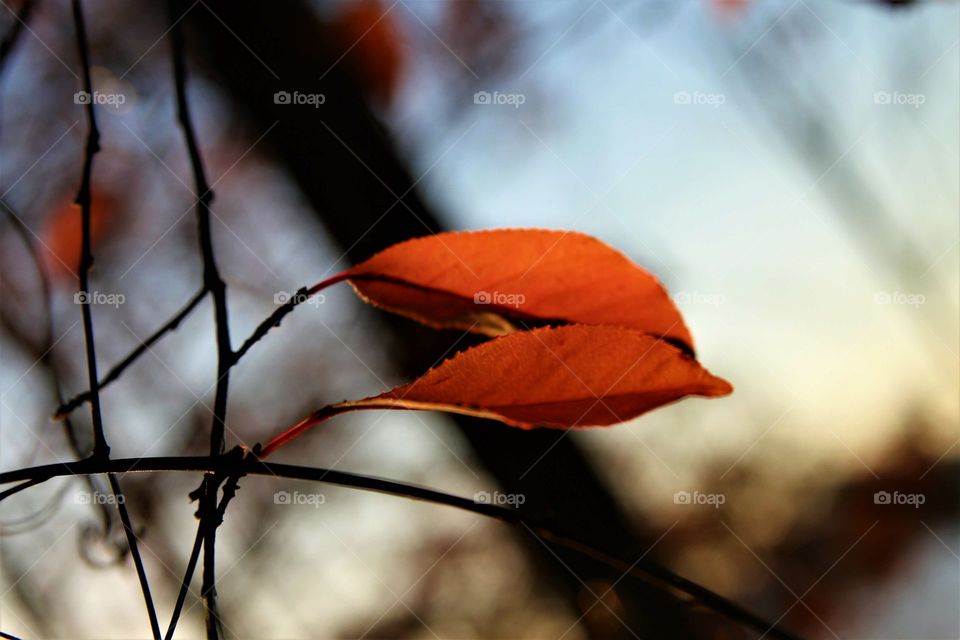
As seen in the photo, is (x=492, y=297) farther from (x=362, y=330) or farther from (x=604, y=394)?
(x=362, y=330)

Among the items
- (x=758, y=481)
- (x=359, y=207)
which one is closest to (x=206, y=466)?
(x=359, y=207)

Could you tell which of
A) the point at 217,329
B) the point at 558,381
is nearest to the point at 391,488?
the point at 558,381

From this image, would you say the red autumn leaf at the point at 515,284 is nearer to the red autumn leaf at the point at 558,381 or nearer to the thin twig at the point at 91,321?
the red autumn leaf at the point at 558,381

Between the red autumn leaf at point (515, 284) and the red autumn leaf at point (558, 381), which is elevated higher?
the red autumn leaf at point (515, 284)

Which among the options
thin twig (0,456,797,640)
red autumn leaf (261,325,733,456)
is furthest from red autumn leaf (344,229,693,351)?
thin twig (0,456,797,640)

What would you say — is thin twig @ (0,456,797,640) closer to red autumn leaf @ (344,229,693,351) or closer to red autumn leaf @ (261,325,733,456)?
red autumn leaf @ (261,325,733,456)

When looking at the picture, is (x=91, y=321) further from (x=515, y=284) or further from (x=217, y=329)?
(x=515, y=284)

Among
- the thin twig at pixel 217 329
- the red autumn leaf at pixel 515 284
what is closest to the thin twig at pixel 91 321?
the thin twig at pixel 217 329
